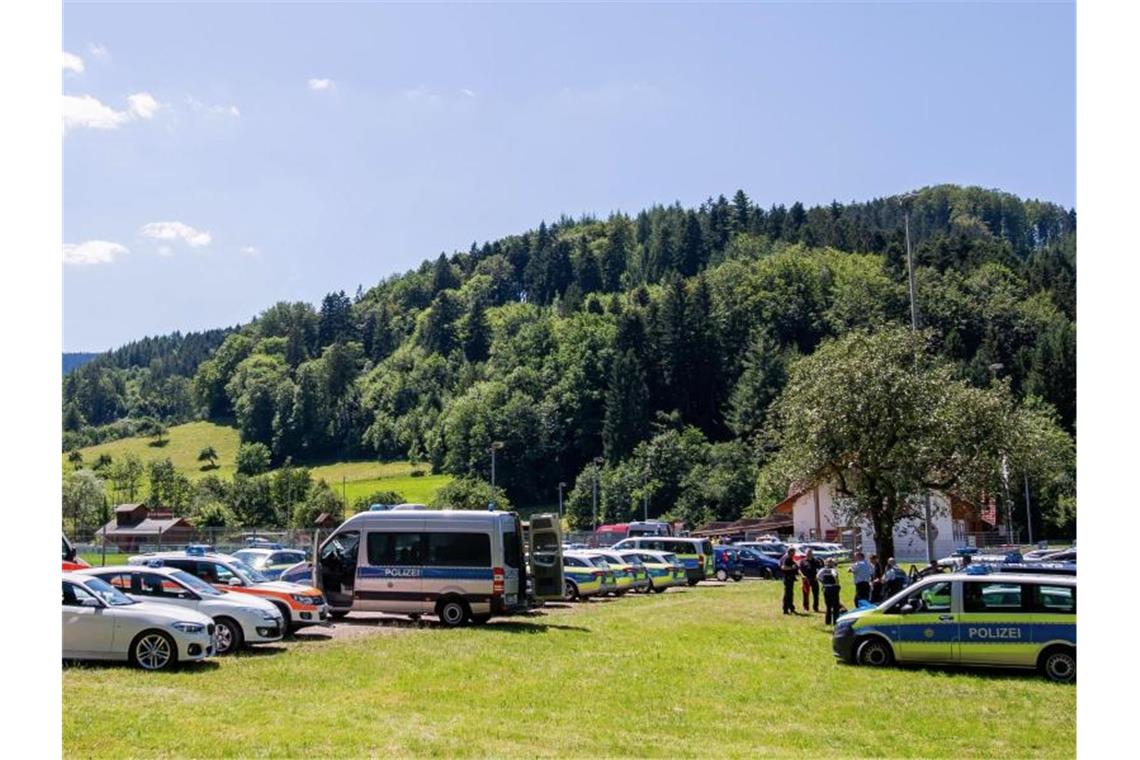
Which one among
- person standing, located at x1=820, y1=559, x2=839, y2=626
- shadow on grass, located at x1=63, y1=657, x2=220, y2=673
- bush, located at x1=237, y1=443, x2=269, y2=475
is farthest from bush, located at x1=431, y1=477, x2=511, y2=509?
shadow on grass, located at x1=63, y1=657, x2=220, y2=673

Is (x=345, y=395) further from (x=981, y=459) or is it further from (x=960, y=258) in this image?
(x=981, y=459)

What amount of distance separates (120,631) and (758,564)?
105 ft

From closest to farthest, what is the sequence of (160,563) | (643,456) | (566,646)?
(566,646) < (160,563) < (643,456)

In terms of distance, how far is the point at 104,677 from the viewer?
13.6 metres

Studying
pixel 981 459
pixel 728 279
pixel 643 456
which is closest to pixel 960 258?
pixel 728 279

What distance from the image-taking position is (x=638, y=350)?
123 meters

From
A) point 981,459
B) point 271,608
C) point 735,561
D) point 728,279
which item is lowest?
point 735,561

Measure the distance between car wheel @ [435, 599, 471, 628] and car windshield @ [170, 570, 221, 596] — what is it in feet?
16.9

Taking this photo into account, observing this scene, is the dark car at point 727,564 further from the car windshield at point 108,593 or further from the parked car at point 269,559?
the car windshield at point 108,593

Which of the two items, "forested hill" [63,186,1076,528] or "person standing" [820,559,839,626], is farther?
"forested hill" [63,186,1076,528]

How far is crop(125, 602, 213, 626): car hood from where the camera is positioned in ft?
47.9

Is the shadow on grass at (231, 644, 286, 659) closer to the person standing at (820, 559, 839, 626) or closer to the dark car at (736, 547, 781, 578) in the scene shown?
the person standing at (820, 559, 839, 626)

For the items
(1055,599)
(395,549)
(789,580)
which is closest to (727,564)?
(789,580)

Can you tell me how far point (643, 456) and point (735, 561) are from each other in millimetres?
67697
